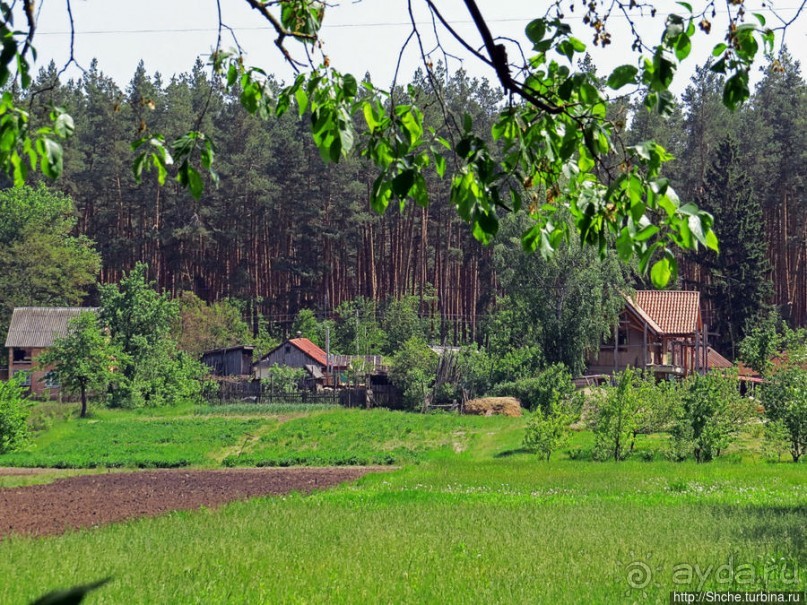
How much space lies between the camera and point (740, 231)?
70.6 metres

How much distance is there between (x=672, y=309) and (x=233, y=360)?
3116cm

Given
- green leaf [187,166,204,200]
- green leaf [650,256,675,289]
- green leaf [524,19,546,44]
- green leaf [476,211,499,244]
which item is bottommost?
green leaf [650,256,675,289]

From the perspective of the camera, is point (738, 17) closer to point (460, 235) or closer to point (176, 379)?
point (176, 379)

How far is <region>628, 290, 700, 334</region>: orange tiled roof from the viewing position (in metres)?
64.4

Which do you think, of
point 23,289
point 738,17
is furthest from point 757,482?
point 23,289

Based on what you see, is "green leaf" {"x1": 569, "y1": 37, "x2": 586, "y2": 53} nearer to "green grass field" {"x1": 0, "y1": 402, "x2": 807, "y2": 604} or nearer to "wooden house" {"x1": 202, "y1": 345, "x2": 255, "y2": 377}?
"green grass field" {"x1": 0, "y1": 402, "x2": 807, "y2": 604}

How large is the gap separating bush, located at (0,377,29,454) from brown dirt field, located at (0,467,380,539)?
7.61 m

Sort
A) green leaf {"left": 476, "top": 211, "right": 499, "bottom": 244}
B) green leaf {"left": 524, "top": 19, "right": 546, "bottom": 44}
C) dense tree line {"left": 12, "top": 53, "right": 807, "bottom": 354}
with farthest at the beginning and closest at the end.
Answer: dense tree line {"left": 12, "top": 53, "right": 807, "bottom": 354}
green leaf {"left": 524, "top": 19, "right": 546, "bottom": 44}
green leaf {"left": 476, "top": 211, "right": 499, "bottom": 244}

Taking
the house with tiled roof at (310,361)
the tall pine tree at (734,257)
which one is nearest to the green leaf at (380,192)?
the house with tiled roof at (310,361)

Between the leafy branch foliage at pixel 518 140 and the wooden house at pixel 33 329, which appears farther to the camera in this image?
the wooden house at pixel 33 329

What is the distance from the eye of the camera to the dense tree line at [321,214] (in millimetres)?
81562

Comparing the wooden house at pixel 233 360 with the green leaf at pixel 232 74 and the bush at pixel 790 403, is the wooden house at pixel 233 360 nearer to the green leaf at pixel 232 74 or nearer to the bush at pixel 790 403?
the bush at pixel 790 403

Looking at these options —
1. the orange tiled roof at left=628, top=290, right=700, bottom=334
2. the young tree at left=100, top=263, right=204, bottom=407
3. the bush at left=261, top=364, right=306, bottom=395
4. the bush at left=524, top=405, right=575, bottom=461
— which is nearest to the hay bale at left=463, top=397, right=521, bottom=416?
the orange tiled roof at left=628, top=290, right=700, bottom=334

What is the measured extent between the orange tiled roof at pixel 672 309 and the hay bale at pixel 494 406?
14679 millimetres
